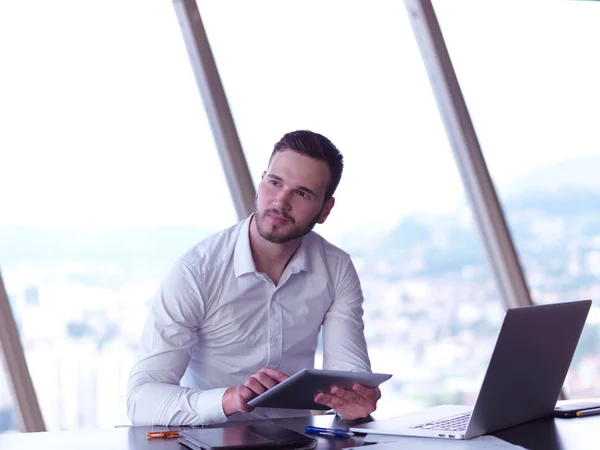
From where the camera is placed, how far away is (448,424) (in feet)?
5.01

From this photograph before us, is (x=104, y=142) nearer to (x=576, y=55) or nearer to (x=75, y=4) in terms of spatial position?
(x=75, y=4)

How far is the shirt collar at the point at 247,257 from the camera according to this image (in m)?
2.10

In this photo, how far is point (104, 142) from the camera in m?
3.13

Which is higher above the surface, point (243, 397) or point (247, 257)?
point (247, 257)

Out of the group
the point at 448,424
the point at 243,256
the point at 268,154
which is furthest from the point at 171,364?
the point at 268,154

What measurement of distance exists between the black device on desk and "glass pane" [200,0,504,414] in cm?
201

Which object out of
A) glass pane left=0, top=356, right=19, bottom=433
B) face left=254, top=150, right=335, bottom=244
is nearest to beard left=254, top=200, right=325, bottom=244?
face left=254, top=150, right=335, bottom=244

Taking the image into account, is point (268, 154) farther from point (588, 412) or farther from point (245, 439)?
point (245, 439)

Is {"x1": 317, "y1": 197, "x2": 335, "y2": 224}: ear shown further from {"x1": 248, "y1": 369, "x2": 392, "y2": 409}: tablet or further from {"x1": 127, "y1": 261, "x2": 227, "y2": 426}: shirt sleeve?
{"x1": 248, "y1": 369, "x2": 392, "y2": 409}: tablet

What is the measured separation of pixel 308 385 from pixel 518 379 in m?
0.41

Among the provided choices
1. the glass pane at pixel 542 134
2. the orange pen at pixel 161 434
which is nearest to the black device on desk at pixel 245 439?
the orange pen at pixel 161 434

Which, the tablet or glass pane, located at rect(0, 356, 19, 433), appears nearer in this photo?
the tablet

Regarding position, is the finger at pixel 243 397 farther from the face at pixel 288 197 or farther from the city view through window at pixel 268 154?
the city view through window at pixel 268 154

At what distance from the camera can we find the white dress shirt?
6.43ft
